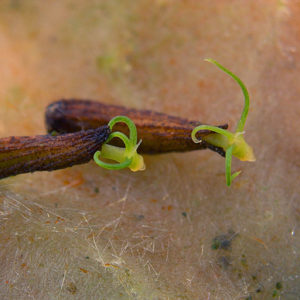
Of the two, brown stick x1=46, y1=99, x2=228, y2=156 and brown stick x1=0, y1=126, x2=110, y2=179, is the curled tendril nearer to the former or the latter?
brown stick x1=0, y1=126, x2=110, y2=179

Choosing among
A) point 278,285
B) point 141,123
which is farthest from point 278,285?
point 141,123

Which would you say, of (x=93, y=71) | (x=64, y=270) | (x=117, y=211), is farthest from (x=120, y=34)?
(x=64, y=270)

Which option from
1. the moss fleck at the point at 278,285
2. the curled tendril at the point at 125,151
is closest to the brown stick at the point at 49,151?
the curled tendril at the point at 125,151

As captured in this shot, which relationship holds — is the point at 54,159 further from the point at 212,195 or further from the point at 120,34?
the point at 120,34

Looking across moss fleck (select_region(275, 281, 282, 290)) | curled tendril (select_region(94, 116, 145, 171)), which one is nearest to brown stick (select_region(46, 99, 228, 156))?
curled tendril (select_region(94, 116, 145, 171))

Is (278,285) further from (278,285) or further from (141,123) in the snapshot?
(141,123)

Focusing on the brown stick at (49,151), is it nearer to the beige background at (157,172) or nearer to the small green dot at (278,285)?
the beige background at (157,172)
